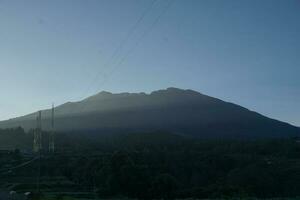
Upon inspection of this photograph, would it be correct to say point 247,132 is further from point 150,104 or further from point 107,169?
point 107,169

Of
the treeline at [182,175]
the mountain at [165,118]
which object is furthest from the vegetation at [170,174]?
the mountain at [165,118]

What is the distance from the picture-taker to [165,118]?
11150 centimetres

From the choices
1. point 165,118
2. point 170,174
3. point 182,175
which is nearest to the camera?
point 170,174

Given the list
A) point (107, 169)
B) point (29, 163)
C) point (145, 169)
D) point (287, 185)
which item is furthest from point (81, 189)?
point (287, 185)

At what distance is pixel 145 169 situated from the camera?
1655 inches

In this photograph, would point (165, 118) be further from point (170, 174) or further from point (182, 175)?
point (170, 174)

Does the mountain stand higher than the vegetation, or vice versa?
the mountain

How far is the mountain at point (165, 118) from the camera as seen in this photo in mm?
99250

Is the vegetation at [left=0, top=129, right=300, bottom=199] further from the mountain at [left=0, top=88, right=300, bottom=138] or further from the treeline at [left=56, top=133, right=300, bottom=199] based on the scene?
the mountain at [left=0, top=88, right=300, bottom=138]

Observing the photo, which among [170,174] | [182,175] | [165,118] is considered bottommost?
[182,175]

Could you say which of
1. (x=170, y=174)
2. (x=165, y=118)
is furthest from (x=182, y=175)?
(x=165, y=118)

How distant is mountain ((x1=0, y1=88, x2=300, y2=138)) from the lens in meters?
99.2

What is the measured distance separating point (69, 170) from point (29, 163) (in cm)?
441

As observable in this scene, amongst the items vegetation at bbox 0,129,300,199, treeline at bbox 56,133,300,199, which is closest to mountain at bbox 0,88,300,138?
vegetation at bbox 0,129,300,199
